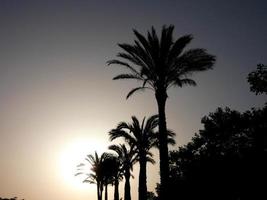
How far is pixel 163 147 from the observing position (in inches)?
981

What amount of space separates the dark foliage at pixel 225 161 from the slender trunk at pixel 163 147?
2.27 feet

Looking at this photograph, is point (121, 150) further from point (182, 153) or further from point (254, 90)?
point (254, 90)

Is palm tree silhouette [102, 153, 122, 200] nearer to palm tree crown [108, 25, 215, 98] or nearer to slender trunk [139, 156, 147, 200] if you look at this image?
slender trunk [139, 156, 147, 200]

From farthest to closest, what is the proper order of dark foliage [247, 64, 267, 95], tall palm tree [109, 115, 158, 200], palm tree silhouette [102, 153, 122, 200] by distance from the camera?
palm tree silhouette [102, 153, 122, 200] → tall palm tree [109, 115, 158, 200] → dark foliage [247, 64, 267, 95]

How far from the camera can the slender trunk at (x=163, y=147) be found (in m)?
24.4

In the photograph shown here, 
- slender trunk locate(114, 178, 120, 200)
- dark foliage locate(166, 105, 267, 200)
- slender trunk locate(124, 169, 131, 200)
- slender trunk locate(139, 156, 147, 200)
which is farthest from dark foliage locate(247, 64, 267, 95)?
slender trunk locate(114, 178, 120, 200)

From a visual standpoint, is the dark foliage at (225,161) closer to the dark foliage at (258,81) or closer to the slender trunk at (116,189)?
the dark foliage at (258,81)

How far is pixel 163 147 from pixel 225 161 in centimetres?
371

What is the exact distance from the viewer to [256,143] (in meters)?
24.4

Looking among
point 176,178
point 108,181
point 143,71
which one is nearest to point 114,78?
point 143,71

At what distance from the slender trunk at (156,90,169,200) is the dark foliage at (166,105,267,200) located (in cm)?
69

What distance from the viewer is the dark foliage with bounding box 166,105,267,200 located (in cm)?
2366

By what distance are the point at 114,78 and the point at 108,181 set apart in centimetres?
4032

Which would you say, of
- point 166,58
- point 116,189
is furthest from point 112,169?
point 166,58
